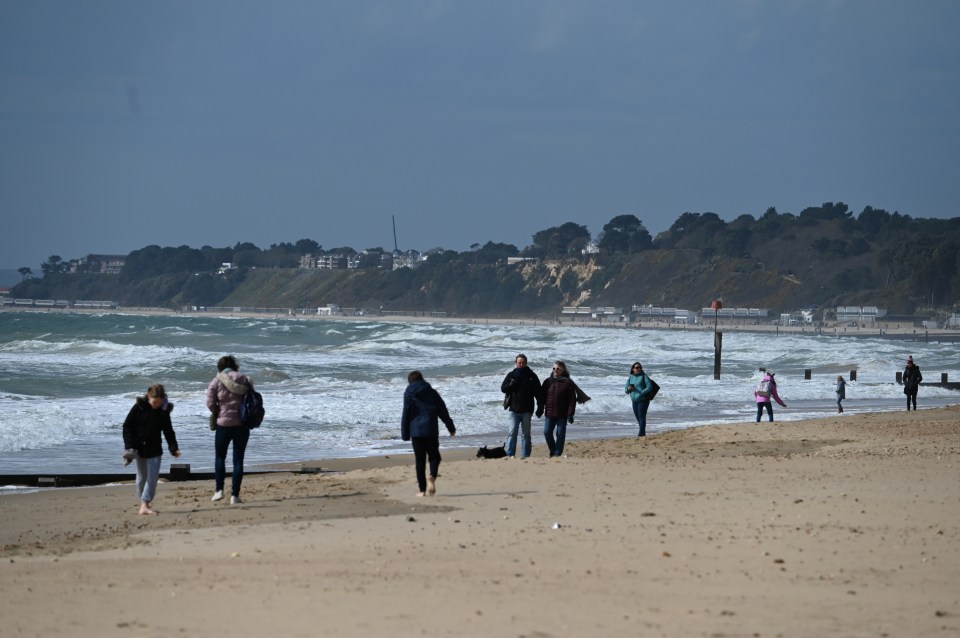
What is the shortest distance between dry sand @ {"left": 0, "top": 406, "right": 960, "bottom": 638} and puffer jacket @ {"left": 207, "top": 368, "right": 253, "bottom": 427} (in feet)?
2.61

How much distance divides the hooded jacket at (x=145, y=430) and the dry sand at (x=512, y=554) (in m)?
0.59

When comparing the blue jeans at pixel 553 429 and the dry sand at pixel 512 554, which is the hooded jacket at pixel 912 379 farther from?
the blue jeans at pixel 553 429

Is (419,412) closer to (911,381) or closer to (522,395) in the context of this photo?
(522,395)

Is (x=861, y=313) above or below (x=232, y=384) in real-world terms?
below

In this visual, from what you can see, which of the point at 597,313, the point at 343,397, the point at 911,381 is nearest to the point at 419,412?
the point at 911,381

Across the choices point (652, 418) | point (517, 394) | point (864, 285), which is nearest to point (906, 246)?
point (864, 285)

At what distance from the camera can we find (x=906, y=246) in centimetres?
15525

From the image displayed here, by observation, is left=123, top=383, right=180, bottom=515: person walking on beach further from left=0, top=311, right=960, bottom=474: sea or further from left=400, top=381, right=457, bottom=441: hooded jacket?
left=0, top=311, right=960, bottom=474: sea

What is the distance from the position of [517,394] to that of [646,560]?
643 centimetres

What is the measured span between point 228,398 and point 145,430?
79 centimetres

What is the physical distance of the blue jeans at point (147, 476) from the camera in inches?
427

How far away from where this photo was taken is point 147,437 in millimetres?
10820

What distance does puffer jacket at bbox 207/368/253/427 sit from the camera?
1116cm

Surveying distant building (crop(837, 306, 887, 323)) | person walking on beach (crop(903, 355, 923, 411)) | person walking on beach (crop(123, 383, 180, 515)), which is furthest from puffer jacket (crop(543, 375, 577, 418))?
distant building (crop(837, 306, 887, 323))
